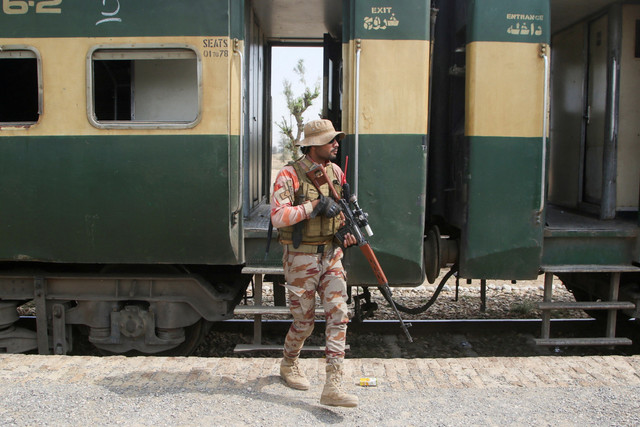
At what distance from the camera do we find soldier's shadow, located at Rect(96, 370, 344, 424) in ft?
12.4

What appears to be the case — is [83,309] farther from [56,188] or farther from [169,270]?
[56,188]

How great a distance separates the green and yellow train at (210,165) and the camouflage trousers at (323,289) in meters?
0.96

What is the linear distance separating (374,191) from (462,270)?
1024mm

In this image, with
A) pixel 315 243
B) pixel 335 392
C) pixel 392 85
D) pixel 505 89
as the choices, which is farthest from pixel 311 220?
pixel 505 89

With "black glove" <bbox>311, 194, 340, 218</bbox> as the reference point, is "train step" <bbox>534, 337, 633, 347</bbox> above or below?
below

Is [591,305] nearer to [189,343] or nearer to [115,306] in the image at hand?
[189,343]

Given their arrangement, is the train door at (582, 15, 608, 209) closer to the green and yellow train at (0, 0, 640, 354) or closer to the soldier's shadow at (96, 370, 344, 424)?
the green and yellow train at (0, 0, 640, 354)

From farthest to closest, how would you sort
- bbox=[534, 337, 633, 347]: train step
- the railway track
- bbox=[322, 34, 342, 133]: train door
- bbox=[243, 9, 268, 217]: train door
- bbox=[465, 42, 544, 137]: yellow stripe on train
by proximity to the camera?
bbox=[322, 34, 342, 133]: train door, the railway track, bbox=[243, 9, 268, 217]: train door, bbox=[534, 337, 633, 347]: train step, bbox=[465, 42, 544, 137]: yellow stripe on train

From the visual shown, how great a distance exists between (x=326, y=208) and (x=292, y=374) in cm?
126

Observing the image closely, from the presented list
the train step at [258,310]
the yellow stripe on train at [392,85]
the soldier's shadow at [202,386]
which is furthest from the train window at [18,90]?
the yellow stripe on train at [392,85]

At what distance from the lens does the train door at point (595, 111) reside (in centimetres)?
575

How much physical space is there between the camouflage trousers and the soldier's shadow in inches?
16.1

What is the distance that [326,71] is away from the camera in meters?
5.91

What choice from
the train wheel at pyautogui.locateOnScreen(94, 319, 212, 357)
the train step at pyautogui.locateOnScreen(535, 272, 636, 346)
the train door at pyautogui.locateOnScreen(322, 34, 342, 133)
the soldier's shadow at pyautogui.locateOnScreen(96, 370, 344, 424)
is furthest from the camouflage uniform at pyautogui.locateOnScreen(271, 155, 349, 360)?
the train door at pyautogui.locateOnScreen(322, 34, 342, 133)
